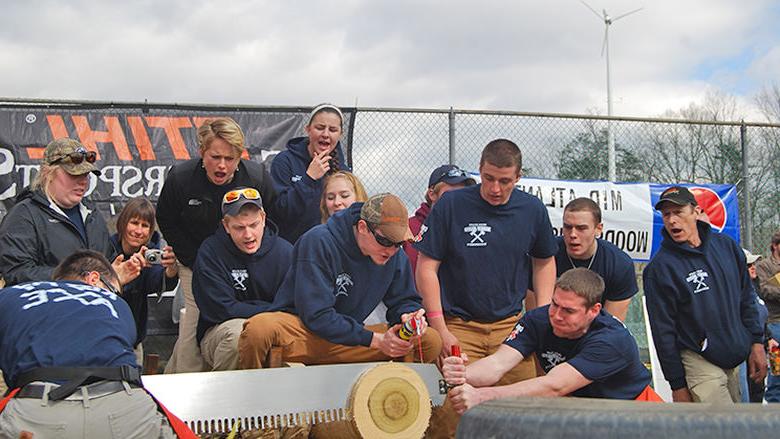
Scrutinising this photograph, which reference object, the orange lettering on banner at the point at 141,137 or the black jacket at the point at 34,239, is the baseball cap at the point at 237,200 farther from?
the orange lettering on banner at the point at 141,137

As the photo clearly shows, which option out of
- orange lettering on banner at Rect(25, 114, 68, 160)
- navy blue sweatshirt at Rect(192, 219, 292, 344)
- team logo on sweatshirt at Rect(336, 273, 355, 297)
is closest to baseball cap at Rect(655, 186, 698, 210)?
team logo on sweatshirt at Rect(336, 273, 355, 297)

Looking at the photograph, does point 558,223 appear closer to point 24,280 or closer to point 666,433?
point 24,280

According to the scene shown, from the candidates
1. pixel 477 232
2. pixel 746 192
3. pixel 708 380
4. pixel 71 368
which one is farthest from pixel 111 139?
pixel 746 192

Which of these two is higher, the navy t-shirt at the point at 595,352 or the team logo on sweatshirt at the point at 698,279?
the team logo on sweatshirt at the point at 698,279

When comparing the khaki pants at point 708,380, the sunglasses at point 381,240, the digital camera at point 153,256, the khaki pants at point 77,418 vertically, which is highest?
the sunglasses at point 381,240

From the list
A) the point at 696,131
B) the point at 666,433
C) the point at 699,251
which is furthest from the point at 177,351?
the point at 696,131

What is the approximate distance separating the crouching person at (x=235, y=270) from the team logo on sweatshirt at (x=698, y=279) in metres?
2.99

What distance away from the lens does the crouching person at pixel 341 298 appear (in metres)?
4.95

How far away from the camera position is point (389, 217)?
16.4 ft

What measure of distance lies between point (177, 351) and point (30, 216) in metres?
1.41

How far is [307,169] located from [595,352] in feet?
9.25

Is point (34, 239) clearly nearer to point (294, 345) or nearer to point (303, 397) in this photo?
point (294, 345)

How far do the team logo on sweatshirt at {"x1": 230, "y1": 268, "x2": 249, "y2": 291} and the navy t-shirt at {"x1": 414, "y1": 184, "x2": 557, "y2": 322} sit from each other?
1216 millimetres

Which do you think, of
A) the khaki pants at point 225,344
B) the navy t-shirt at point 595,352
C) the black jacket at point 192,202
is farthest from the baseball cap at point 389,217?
the black jacket at point 192,202
